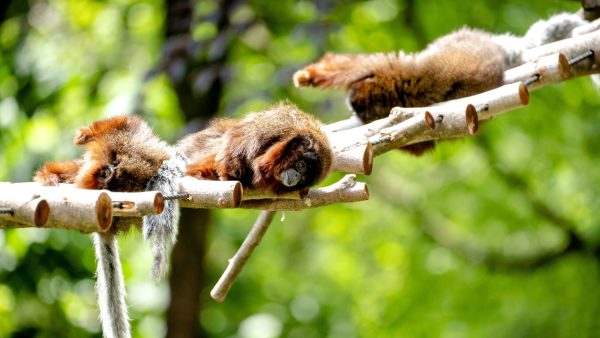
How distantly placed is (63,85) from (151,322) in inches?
71.8

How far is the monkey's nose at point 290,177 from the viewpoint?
2.28 meters

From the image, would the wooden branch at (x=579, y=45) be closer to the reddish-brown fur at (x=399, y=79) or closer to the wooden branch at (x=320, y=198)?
the reddish-brown fur at (x=399, y=79)

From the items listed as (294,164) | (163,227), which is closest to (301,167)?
(294,164)

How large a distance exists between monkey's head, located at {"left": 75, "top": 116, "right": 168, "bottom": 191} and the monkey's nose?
0.34m

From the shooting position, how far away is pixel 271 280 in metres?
6.14

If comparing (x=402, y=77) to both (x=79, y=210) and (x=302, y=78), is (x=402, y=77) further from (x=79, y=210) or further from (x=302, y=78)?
(x=79, y=210)

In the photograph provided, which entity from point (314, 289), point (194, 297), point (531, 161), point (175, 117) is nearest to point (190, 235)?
point (194, 297)

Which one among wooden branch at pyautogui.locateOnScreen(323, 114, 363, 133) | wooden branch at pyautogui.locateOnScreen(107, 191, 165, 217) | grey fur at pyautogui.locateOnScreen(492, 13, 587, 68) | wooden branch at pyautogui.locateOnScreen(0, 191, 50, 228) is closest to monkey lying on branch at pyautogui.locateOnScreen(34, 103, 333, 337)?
wooden branch at pyautogui.locateOnScreen(107, 191, 165, 217)

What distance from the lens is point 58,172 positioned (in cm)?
243

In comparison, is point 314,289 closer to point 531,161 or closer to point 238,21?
point 531,161

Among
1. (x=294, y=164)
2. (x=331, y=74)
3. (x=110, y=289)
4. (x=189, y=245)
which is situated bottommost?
(x=110, y=289)

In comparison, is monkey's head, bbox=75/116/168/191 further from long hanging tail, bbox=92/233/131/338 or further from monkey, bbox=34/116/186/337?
long hanging tail, bbox=92/233/131/338

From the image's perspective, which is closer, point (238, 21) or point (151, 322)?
point (238, 21)

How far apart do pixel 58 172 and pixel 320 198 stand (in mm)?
758
